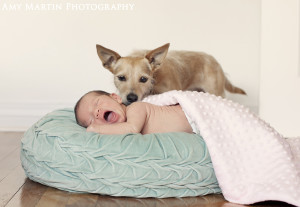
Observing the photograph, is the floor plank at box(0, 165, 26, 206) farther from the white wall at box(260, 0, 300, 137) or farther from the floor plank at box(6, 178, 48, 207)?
the white wall at box(260, 0, 300, 137)

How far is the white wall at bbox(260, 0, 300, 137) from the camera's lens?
3.11 meters

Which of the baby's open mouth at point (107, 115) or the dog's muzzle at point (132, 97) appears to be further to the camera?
the dog's muzzle at point (132, 97)

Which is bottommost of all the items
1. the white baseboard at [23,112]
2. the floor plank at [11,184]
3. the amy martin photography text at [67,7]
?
the white baseboard at [23,112]

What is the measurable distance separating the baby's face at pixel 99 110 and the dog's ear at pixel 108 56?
2.38 ft

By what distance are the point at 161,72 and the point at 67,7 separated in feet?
3.50

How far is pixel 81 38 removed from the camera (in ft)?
12.0

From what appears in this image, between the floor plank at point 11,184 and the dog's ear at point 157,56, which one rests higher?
the dog's ear at point 157,56

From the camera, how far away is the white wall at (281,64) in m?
3.11

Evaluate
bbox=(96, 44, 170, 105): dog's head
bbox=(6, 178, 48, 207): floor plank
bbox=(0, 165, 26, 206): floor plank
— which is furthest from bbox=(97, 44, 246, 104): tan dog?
bbox=(6, 178, 48, 207): floor plank

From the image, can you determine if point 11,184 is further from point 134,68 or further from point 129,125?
point 134,68

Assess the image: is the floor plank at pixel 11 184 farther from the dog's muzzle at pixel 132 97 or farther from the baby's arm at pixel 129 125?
the dog's muzzle at pixel 132 97

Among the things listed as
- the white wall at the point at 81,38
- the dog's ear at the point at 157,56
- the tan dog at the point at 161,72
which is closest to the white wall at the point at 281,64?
the tan dog at the point at 161,72

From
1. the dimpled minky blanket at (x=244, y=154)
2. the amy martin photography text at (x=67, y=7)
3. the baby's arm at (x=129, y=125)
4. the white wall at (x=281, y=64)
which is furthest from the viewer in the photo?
the amy martin photography text at (x=67, y=7)

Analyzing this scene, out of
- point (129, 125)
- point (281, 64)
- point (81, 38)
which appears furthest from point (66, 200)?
point (81, 38)
